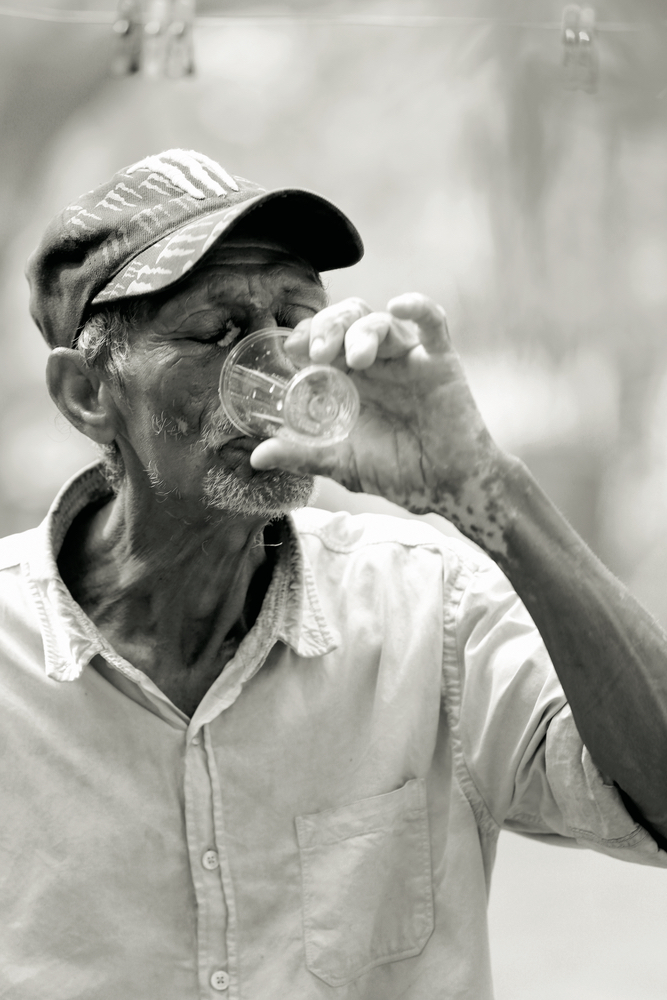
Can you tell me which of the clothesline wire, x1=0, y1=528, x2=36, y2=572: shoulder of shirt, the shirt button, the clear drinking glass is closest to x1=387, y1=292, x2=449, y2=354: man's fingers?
the clear drinking glass

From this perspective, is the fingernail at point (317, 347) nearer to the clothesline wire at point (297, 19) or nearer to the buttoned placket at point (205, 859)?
the buttoned placket at point (205, 859)

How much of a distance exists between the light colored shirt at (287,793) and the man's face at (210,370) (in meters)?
0.20

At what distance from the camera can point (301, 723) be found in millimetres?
1410

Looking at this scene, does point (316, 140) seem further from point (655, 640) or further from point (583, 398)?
point (655, 640)

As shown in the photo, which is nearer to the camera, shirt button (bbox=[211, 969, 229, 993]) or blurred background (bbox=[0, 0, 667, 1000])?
shirt button (bbox=[211, 969, 229, 993])

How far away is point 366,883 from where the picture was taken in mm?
1385

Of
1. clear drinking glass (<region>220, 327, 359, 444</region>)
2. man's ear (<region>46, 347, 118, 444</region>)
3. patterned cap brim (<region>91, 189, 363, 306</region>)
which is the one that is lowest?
man's ear (<region>46, 347, 118, 444</region>)

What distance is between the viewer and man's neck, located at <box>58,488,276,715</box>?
1428 millimetres

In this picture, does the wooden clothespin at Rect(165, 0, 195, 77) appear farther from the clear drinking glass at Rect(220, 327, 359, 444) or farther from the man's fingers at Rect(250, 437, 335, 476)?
Result: the man's fingers at Rect(250, 437, 335, 476)

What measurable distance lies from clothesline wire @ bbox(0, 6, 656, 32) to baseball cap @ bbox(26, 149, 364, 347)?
1.10 meters

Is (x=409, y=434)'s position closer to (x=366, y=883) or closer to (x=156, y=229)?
(x=156, y=229)

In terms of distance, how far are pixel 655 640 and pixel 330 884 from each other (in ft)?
1.79

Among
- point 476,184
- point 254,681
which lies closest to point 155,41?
point 476,184

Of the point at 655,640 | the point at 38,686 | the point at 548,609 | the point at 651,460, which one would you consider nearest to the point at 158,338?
the point at 38,686
